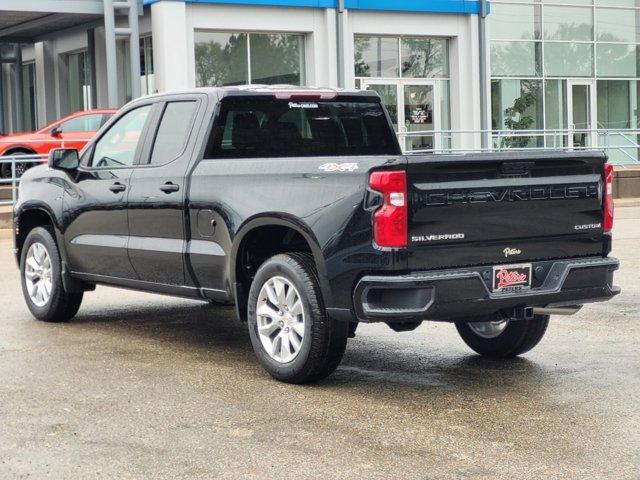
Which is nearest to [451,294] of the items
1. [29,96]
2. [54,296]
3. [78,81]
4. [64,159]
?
[64,159]

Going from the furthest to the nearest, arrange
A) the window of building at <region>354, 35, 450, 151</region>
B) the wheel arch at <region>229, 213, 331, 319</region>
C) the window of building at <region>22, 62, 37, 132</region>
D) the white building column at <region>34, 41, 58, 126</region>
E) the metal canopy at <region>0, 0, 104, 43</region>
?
1. the window of building at <region>22, 62, 37, 132</region>
2. the white building column at <region>34, 41, 58, 126</region>
3. the window of building at <region>354, 35, 450, 151</region>
4. the metal canopy at <region>0, 0, 104, 43</region>
5. the wheel arch at <region>229, 213, 331, 319</region>

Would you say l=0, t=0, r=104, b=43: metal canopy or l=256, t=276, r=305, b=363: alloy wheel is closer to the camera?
l=256, t=276, r=305, b=363: alloy wheel

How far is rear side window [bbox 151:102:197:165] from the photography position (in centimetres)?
834

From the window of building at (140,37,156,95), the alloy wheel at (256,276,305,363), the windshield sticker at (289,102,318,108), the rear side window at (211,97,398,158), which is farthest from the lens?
the window of building at (140,37,156,95)

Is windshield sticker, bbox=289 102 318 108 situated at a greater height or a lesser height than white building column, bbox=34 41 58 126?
lesser

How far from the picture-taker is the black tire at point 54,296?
9.59 metres

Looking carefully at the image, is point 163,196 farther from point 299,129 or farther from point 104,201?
point 299,129

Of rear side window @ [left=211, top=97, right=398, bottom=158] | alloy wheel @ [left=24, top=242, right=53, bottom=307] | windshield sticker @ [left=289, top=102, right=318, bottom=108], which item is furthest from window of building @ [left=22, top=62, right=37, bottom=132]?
windshield sticker @ [left=289, top=102, right=318, bottom=108]

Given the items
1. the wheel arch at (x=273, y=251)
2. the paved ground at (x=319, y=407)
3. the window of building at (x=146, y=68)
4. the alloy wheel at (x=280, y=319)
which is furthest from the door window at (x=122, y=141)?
the window of building at (x=146, y=68)

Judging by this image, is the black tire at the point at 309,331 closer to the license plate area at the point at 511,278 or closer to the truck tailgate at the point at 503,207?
the truck tailgate at the point at 503,207

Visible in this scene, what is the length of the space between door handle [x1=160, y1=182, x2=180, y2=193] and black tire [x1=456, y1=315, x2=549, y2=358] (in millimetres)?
2106

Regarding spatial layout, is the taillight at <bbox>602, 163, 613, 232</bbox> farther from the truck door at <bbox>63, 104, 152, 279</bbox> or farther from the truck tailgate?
the truck door at <bbox>63, 104, 152, 279</bbox>

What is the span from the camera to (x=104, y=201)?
897 centimetres

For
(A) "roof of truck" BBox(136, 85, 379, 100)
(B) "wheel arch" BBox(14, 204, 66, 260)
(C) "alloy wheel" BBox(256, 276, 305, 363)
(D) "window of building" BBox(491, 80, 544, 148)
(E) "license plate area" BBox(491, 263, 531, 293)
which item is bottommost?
(C) "alloy wheel" BBox(256, 276, 305, 363)
